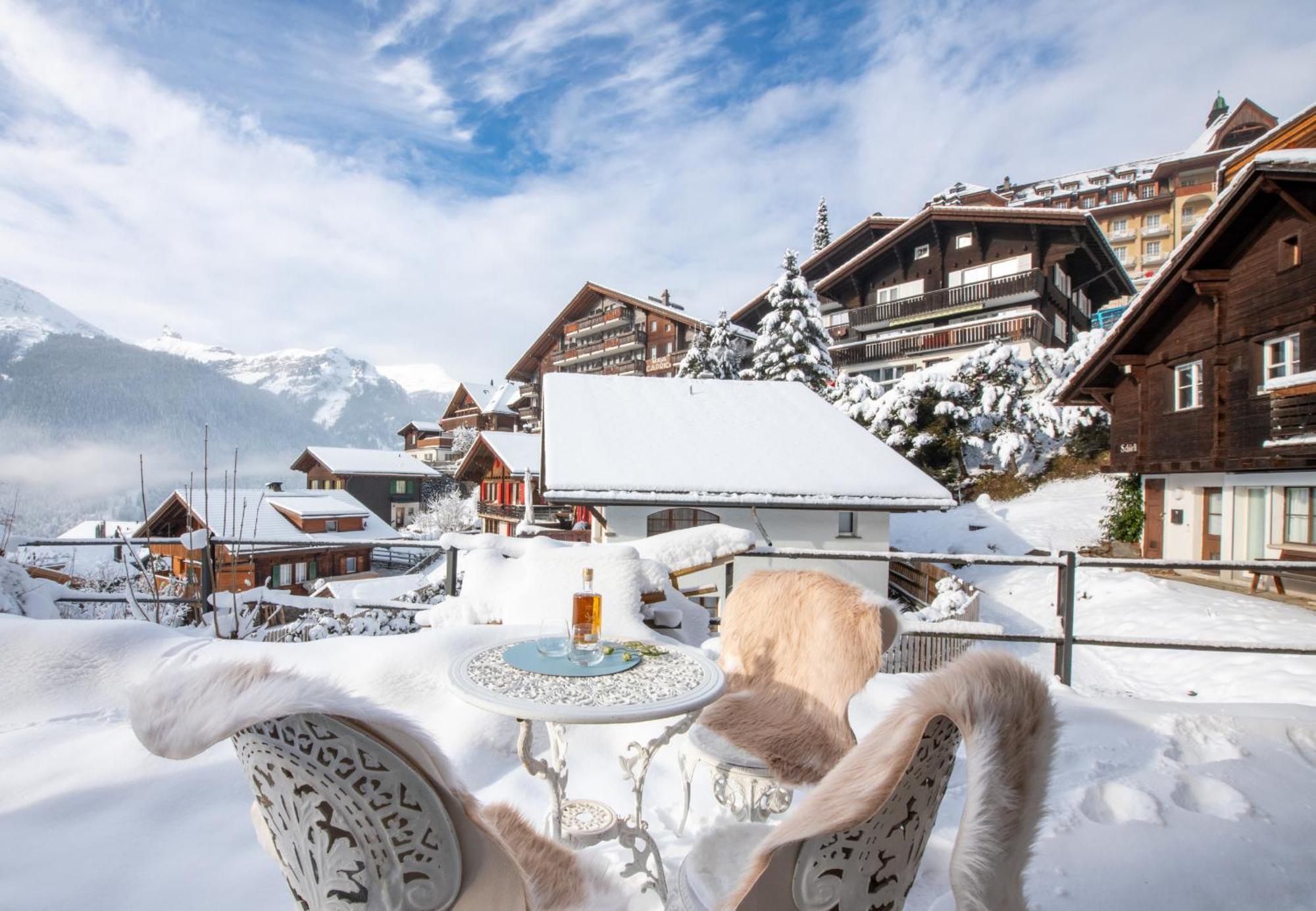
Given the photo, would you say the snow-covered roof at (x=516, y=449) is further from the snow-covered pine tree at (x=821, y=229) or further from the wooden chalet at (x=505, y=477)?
the snow-covered pine tree at (x=821, y=229)

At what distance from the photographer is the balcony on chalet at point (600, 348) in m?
28.2

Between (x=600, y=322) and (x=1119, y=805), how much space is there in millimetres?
29201

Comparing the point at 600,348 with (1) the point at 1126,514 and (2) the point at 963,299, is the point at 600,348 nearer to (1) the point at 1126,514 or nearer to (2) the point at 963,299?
(2) the point at 963,299

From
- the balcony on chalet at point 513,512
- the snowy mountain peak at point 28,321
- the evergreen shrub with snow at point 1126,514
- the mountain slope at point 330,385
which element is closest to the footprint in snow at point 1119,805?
the evergreen shrub with snow at point 1126,514

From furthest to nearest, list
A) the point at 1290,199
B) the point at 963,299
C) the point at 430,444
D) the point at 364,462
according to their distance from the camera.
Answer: the point at 430,444, the point at 364,462, the point at 963,299, the point at 1290,199

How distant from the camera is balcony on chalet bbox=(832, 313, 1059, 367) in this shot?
19.4 meters

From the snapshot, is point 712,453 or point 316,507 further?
point 316,507

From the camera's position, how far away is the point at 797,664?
6.81 ft

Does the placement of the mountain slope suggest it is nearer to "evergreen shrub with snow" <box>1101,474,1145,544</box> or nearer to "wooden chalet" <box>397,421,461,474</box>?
"wooden chalet" <box>397,421,461,474</box>

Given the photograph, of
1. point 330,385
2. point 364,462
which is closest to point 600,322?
point 364,462

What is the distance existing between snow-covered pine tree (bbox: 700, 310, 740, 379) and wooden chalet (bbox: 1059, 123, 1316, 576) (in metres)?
10.6

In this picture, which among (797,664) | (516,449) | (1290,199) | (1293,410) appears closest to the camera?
(797,664)

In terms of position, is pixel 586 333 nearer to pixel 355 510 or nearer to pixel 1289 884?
pixel 355 510

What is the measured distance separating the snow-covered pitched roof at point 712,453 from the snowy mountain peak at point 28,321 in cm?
6923
